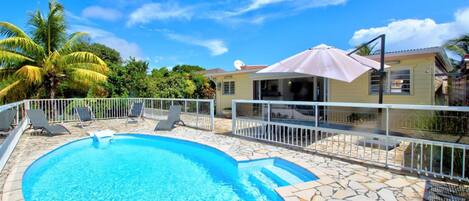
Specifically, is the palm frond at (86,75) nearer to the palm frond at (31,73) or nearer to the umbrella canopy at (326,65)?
the palm frond at (31,73)

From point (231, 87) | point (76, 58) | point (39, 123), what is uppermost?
point (76, 58)

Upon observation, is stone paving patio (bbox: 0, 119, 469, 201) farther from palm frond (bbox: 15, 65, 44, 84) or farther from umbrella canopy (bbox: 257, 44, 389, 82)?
palm frond (bbox: 15, 65, 44, 84)

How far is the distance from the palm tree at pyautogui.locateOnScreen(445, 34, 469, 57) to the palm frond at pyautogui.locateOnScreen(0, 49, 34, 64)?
24.0m

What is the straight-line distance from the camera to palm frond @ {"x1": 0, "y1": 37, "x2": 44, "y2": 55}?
12133 millimetres

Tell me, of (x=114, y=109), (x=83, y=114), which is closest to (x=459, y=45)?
(x=114, y=109)

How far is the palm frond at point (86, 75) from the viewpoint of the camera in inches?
526

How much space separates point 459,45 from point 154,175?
63.8 ft

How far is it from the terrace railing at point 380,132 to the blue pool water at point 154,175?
59.3 inches

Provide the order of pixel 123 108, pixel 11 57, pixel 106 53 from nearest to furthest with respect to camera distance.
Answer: pixel 11 57
pixel 123 108
pixel 106 53

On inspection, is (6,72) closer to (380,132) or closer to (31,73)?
(31,73)

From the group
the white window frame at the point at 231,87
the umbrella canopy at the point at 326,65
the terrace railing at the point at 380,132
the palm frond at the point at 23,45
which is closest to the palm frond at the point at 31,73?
the palm frond at the point at 23,45

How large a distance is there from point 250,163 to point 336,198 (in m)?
2.38

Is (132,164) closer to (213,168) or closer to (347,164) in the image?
(213,168)

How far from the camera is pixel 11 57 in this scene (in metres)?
12.2
